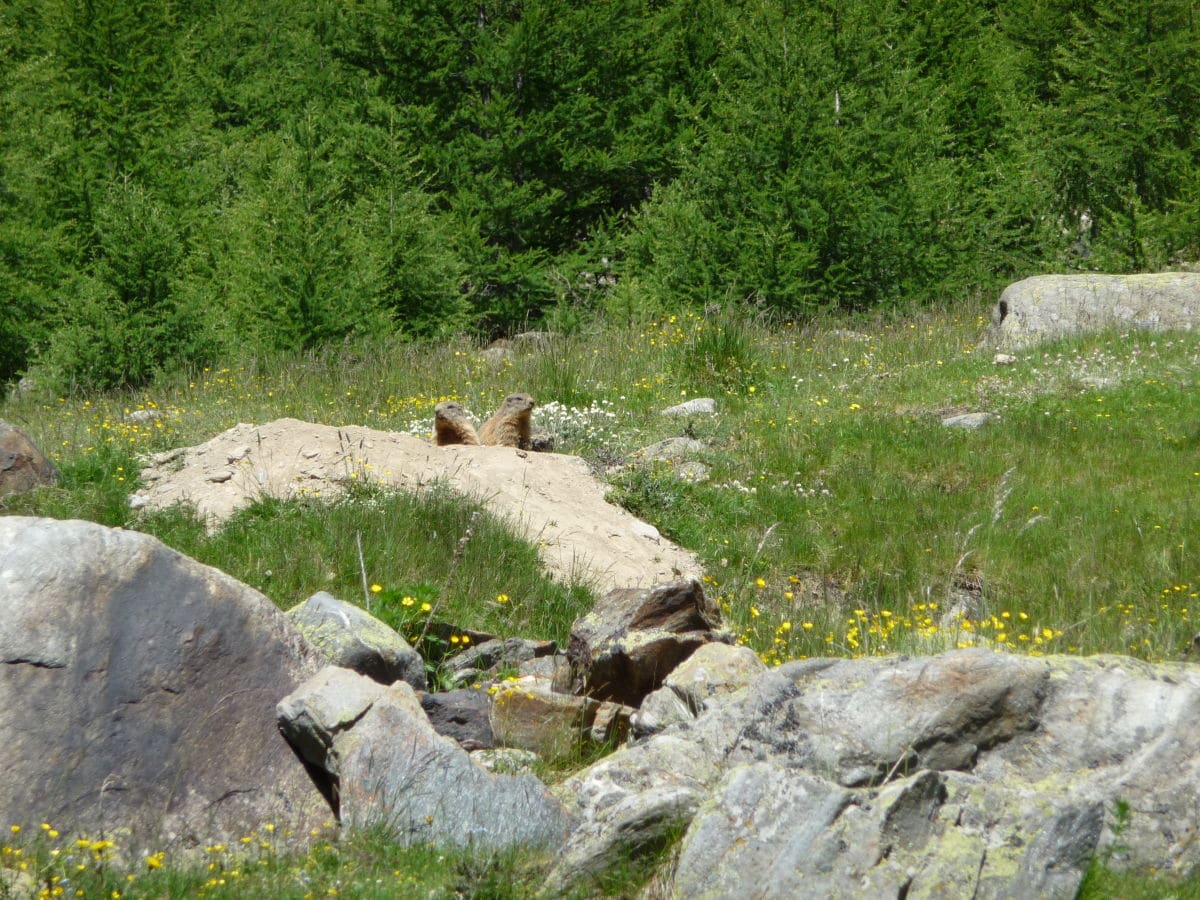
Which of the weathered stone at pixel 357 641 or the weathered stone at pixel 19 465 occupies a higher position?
the weathered stone at pixel 357 641

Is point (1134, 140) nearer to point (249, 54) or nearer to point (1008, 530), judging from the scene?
point (1008, 530)

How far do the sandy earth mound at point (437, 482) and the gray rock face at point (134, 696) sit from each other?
→ 11.5 feet

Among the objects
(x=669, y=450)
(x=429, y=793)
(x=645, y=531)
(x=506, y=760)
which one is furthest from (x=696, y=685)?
(x=669, y=450)

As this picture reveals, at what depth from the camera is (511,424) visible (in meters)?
9.80

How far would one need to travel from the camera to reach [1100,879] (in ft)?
10.8

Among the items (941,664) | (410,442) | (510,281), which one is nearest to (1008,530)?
(410,442)

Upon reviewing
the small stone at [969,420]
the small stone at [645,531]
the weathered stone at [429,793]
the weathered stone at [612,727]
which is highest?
the weathered stone at [429,793]

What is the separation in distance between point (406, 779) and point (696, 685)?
1163 mm

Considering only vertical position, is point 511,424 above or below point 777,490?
above

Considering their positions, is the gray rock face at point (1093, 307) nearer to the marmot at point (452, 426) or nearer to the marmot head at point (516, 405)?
the marmot head at point (516, 405)

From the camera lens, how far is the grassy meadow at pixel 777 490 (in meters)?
6.34

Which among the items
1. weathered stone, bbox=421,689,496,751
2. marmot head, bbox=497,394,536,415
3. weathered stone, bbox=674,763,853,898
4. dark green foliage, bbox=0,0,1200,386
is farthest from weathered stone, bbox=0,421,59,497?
dark green foliage, bbox=0,0,1200,386

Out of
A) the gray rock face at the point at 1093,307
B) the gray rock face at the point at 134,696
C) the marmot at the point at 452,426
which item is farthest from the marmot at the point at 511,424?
the gray rock face at the point at 1093,307

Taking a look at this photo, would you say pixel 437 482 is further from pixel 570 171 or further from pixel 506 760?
pixel 570 171
